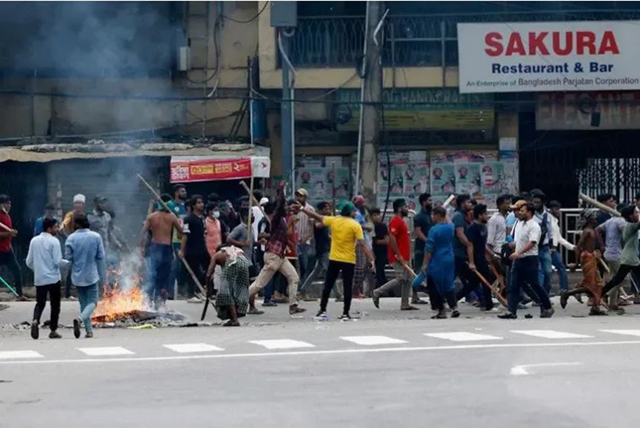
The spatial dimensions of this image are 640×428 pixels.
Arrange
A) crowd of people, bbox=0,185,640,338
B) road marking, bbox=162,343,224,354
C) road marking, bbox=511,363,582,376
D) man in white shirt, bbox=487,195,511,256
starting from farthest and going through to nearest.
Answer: man in white shirt, bbox=487,195,511,256 → crowd of people, bbox=0,185,640,338 → road marking, bbox=162,343,224,354 → road marking, bbox=511,363,582,376

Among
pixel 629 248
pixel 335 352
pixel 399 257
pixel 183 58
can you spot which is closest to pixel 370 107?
pixel 183 58

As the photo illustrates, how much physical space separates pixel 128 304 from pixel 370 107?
7.14m

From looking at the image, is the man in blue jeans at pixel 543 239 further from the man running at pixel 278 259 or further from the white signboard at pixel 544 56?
the white signboard at pixel 544 56

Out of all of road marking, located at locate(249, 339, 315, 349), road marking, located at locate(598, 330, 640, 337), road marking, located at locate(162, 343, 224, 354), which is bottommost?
road marking, located at locate(162, 343, 224, 354)

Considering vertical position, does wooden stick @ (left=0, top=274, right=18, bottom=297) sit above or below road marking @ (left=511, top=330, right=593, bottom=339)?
above

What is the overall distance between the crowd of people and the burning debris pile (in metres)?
0.22

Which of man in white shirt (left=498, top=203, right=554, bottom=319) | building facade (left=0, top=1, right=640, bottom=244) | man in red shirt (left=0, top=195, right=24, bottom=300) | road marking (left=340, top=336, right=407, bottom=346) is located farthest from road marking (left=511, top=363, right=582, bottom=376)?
building facade (left=0, top=1, right=640, bottom=244)

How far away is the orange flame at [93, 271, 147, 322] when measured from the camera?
63.1 feet

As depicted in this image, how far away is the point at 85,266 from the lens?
679 inches

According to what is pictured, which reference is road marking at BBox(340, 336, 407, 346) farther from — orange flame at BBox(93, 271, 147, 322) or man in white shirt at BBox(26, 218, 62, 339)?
orange flame at BBox(93, 271, 147, 322)

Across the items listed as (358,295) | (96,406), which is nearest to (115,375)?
(96,406)

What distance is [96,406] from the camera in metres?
11.0

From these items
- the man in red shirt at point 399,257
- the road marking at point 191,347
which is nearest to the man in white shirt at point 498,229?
the man in red shirt at point 399,257

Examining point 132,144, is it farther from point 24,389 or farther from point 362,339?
point 24,389
